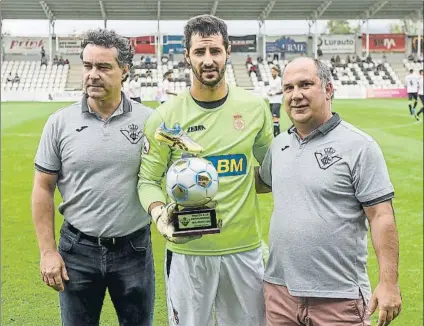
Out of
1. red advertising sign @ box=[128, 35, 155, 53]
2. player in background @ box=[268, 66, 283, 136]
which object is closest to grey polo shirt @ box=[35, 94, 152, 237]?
player in background @ box=[268, 66, 283, 136]

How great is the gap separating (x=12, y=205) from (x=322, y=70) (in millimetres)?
7075

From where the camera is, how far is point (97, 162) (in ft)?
10.8

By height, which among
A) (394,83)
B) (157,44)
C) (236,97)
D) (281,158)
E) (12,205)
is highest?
(157,44)

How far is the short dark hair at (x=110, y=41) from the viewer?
330 cm

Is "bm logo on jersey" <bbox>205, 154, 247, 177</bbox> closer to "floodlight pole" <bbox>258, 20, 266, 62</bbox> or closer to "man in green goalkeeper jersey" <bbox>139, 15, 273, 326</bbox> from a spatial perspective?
"man in green goalkeeper jersey" <bbox>139, 15, 273, 326</bbox>

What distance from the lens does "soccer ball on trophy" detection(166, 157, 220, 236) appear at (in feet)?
8.96

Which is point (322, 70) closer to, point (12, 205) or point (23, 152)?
point (12, 205)

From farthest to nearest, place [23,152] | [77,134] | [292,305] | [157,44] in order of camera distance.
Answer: [157,44] → [23,152] → [77,134] → [292,305]

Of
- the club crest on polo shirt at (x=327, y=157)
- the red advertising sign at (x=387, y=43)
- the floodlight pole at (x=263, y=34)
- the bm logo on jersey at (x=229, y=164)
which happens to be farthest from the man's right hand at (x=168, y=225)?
the red advertising sign at (x=387, y=43)

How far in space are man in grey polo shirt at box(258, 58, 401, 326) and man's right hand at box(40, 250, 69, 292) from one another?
109 cm

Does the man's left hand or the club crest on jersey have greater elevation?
the club crest on jersey

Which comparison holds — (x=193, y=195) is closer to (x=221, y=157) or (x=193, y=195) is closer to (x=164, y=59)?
(x=221, y=157)

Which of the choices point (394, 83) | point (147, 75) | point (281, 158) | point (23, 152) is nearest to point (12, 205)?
point (23, 152)

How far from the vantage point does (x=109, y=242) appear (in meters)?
3.37
